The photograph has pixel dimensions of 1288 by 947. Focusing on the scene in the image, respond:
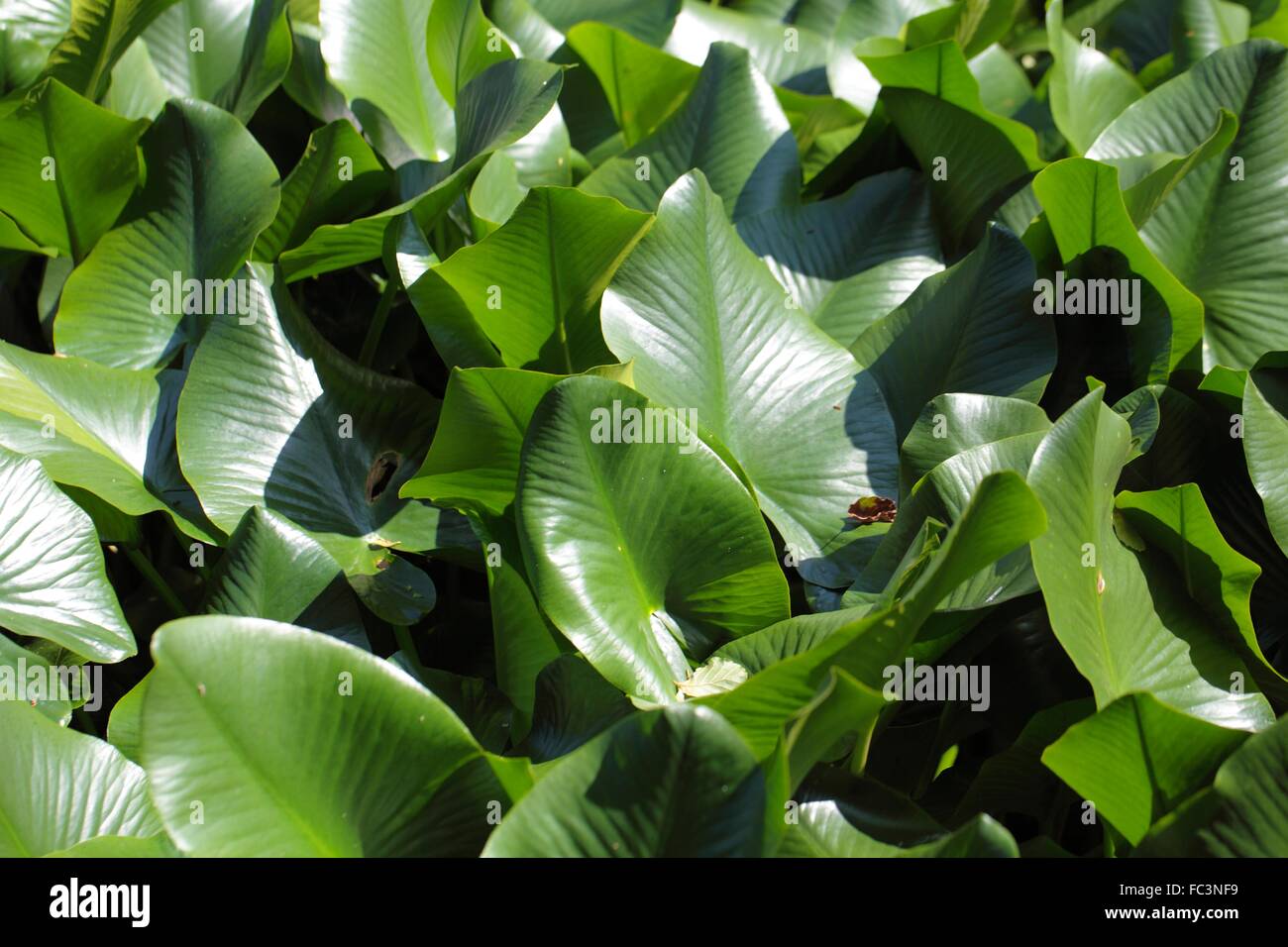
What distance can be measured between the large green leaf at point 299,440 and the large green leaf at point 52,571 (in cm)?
8

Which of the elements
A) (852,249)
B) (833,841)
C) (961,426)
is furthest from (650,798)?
(852,249)

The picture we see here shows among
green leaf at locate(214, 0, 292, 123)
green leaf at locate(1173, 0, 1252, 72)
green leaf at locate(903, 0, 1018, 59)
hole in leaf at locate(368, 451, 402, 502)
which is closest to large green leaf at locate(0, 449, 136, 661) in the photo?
hole in leaf at locate(368, 451, 402, 502)

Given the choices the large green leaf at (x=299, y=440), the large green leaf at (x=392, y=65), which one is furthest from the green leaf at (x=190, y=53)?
the large green leaf at (x=299, y=440)

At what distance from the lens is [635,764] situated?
568 millimetres

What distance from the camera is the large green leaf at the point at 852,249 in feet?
3.40

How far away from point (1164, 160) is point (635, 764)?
67 centimetres

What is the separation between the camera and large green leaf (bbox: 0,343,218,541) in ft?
2.76

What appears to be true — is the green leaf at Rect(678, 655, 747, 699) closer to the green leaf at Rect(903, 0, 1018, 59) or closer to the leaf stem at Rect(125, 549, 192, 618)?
the leaf stem at Rect(125, 549, 192, 618)

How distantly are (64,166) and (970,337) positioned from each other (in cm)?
73

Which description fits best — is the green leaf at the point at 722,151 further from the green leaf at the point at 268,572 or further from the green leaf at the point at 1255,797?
the green leaf at the point at 1255,797

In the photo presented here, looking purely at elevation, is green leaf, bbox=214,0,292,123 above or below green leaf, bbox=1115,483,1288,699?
above

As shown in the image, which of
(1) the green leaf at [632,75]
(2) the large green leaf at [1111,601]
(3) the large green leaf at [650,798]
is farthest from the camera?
(1) the green leaf at [632,75]

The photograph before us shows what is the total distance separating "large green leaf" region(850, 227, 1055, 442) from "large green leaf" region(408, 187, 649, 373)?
0.23 m

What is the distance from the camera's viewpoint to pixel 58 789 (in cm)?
70
